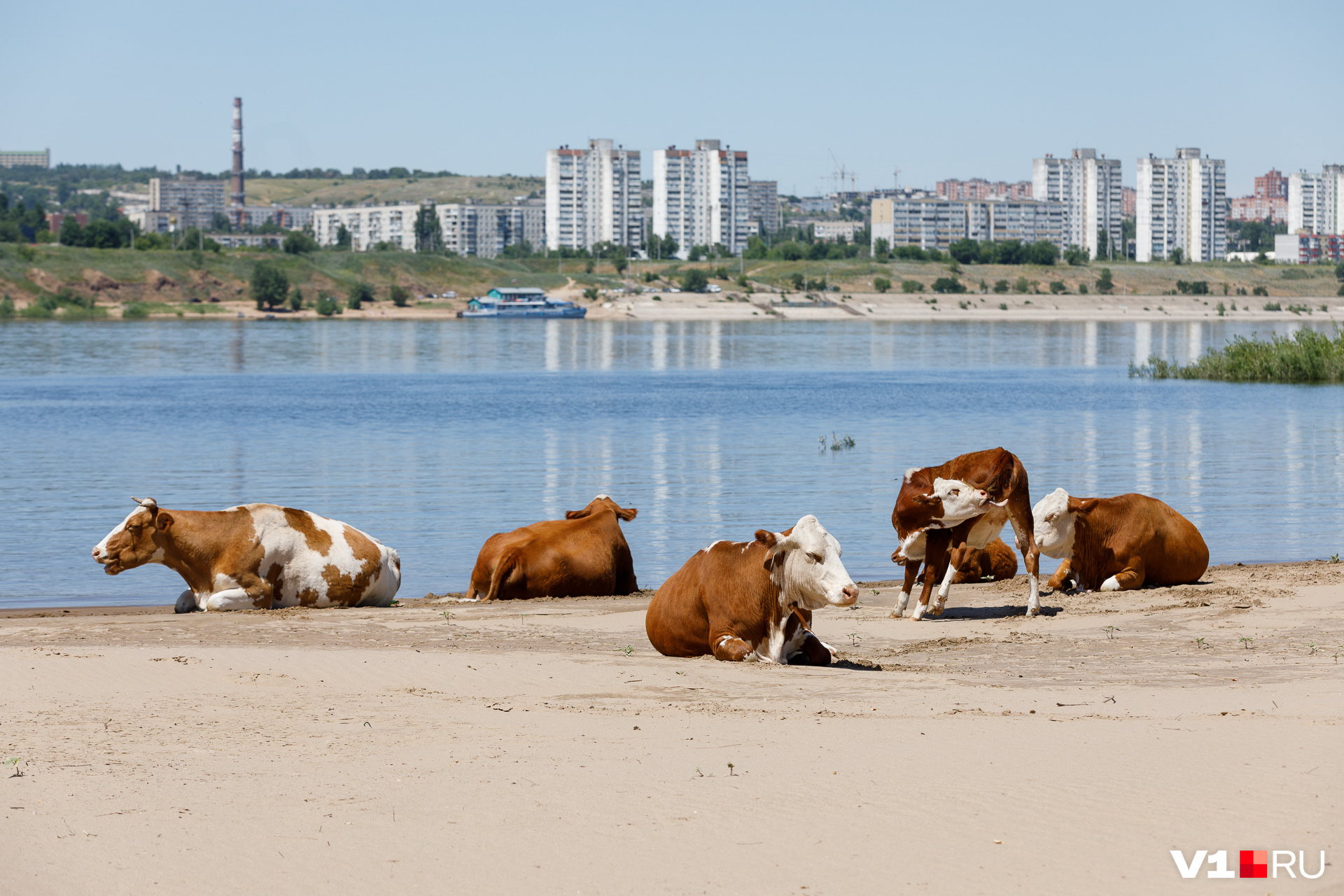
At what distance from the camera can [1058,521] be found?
1380cm

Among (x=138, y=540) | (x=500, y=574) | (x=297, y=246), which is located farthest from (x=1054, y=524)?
(x=297, y=246)

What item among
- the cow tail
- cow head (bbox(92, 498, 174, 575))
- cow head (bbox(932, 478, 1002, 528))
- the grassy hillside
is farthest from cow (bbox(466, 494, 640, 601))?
the grassy hillside

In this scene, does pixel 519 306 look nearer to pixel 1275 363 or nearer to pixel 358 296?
pixel 358 296

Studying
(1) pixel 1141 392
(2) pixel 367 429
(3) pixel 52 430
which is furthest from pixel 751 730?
(1) pixel 1141 392

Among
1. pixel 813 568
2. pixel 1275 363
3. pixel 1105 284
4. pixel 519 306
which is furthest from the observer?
pixel 1105 284

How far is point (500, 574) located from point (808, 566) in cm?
508

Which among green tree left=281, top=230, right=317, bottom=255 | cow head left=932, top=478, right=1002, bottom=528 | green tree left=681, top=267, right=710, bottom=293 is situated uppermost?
green tree left=281, top=230, right=317, bottom=255

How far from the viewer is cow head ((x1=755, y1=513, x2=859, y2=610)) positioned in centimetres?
968

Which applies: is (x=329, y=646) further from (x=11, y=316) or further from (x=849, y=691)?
(x=11, y=316)

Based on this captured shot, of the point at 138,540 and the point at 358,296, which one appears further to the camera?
→ the point at 358,296

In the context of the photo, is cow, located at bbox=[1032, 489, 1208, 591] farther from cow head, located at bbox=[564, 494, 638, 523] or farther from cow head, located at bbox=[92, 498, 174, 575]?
cow head, located at bbox=[92, 498, 174, 575]

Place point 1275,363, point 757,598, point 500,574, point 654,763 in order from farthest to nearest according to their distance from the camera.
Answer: point 1275,363, point 500,574, point 757,598, point 654,763

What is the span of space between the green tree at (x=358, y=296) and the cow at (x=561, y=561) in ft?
507

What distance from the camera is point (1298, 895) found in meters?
5.52
